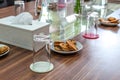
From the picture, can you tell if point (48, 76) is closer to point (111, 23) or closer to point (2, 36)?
point (2, 36)

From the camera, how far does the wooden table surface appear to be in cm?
85

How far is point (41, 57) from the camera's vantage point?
1.00m

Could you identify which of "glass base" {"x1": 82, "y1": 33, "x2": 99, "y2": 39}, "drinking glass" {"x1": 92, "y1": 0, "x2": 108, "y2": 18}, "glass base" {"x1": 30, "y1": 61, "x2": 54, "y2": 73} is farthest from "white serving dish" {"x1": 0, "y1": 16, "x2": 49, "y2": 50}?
"drinking glass" {"x1": 92, "y1": 0, "x2": 108, "y2": 18}

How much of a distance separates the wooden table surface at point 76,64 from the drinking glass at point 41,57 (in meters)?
0.02

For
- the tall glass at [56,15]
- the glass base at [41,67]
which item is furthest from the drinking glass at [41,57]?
the tall glass at [56,15]

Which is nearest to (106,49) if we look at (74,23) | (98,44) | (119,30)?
(98,44)

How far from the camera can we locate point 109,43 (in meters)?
1.21

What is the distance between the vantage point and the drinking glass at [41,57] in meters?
0.91

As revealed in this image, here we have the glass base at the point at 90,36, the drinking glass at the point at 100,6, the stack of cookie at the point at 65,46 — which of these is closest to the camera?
the stack of cookie at the point at 65,46

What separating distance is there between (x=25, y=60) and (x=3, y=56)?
0.12 metres

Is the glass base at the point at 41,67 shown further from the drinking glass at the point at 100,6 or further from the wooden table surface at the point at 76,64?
the drinking glass at the point at 100,6

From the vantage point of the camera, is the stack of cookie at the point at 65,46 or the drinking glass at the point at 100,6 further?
the drinking glass at the point at 100,6

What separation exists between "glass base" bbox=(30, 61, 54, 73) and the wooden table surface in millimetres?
19

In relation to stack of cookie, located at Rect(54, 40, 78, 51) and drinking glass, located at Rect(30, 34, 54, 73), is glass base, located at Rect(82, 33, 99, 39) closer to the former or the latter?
stack of cookie, located at Rect(54, 40, 78, 51)
